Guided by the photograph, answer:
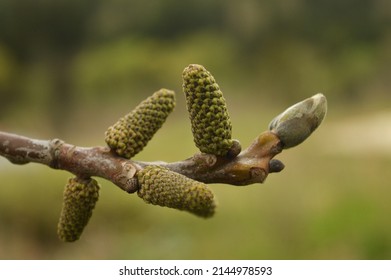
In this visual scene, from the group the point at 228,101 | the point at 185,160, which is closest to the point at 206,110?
the point at 185,160

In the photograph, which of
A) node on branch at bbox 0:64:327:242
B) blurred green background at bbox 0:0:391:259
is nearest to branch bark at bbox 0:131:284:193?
node on branch at bbox 0:64:327:242

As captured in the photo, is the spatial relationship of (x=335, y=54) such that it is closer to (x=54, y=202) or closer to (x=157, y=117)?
(x=54, y=202)

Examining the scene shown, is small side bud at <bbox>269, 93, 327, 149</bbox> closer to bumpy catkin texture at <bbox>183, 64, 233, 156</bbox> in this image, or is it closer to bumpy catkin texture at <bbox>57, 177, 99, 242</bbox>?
bumpy catkin texture at <bbox>183, 64, 233, 156</bbox>

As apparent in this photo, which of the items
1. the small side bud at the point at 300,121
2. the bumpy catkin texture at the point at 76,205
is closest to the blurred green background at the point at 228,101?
the bumpy catkin texture at the point at 76,205

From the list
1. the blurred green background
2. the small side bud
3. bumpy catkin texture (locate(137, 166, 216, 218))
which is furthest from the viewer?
the blurred green background

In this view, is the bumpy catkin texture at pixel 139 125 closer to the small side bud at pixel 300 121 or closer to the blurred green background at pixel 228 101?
the small side bud at pixel 300 121

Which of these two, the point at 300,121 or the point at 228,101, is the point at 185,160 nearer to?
the point at 300,121
